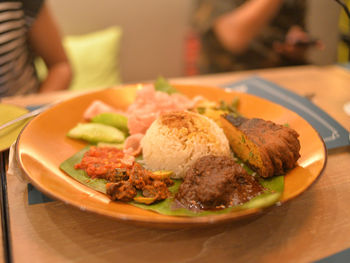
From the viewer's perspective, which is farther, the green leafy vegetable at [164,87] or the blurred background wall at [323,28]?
the blurred background wall at [323,28]

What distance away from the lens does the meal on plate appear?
1247mm

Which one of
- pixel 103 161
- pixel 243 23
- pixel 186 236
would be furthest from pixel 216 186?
pixel 243 23

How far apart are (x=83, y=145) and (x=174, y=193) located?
690 millimetres

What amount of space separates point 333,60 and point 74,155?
2753mm

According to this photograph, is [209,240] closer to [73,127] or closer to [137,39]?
[73,127]

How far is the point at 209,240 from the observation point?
1162 mm

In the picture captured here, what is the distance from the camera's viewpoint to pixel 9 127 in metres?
1.72

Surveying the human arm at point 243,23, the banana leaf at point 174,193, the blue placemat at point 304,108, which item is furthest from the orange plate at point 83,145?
the human arm at point 243,23

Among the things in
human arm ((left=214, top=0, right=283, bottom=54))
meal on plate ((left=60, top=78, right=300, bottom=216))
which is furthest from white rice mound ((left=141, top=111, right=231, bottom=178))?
human arm ((left=214, top=0, right=283, bottom=54))

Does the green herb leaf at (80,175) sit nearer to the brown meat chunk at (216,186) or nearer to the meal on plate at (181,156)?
the meal on plate at (181,156)

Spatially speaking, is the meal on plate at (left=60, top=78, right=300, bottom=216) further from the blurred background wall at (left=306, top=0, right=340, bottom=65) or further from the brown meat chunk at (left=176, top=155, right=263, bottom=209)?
the blurred background wall at (left=306, top=0, right=340, bottom=65)

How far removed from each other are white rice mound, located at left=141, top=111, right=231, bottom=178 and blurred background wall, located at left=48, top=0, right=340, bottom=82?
3.92 m

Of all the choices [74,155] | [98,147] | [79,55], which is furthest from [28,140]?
[79,55]

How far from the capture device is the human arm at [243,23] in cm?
379
